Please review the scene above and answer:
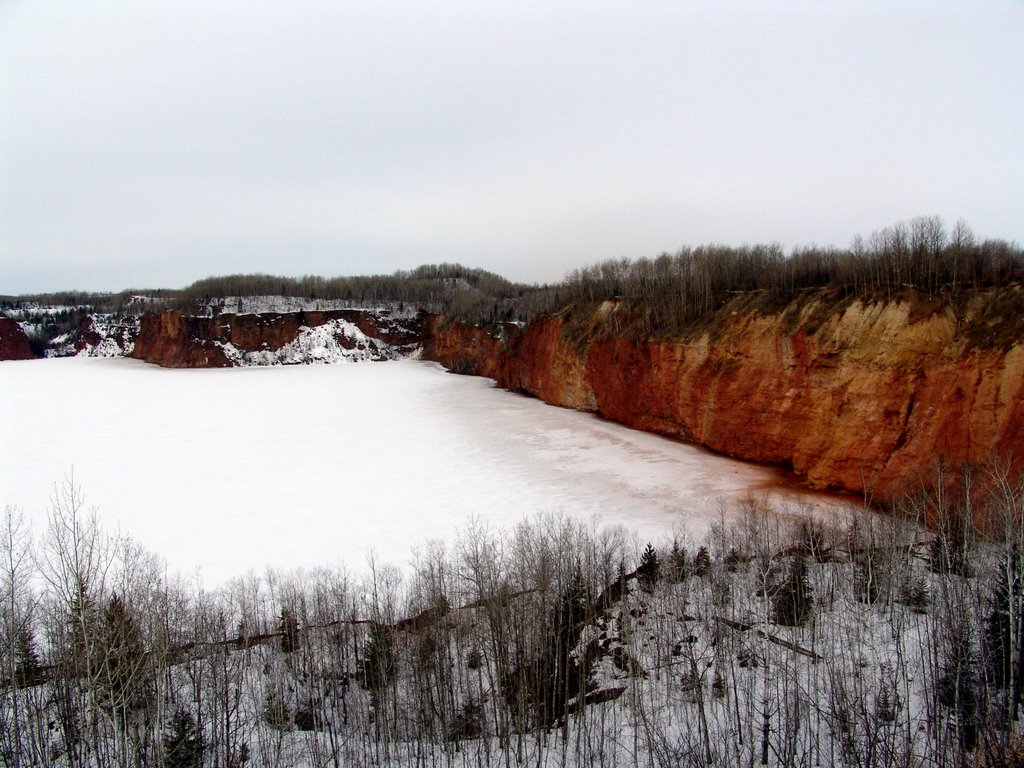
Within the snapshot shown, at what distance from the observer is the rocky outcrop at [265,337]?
8706 cm

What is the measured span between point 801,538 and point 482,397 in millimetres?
37669

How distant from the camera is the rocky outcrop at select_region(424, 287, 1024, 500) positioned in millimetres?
19750

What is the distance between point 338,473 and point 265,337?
72.1 m

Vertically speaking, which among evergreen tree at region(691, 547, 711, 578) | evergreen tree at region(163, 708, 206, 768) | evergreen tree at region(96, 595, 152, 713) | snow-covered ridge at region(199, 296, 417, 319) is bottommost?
evergreen tree at region(163, 708, 206, 768)

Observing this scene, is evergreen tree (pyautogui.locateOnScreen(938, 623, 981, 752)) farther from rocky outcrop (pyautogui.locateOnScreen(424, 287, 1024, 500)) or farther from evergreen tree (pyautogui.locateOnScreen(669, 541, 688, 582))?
rocky outcrop (pyautogui.locateOnScreen(424, 287, 1024, 500))

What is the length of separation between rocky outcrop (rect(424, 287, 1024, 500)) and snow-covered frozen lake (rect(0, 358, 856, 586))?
6.57 feet

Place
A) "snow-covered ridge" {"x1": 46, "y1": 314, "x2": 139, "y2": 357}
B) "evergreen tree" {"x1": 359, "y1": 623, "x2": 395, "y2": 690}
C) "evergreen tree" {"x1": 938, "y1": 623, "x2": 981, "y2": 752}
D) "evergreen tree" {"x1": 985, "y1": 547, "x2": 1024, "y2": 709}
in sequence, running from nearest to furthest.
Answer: "evergreen tree" {"x1": 938, "y1": 623, "x2": 981, "y2": 752} → "evergreen tree" {"x1": 985, "y1": 547, "x2": 1024, "y2": 709} → "evergreen tree" {"x1": 359, "y1": 623, "x2": 395, "y2": 690} → "snow-covered ridge" {"x1": 46, "y1": 314, "x2": 139, "y2": 357}

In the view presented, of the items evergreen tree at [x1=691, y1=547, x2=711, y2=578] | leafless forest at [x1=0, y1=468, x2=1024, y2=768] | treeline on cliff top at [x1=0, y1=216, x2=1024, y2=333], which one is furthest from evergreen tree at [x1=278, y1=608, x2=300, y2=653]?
treeline on cliff top at [x1=0, y1=216, x2=1024, y2=333]

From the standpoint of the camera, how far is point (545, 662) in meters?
11.9

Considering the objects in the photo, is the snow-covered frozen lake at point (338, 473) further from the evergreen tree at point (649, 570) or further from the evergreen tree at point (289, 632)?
the evergreen tree at point (289, 632)

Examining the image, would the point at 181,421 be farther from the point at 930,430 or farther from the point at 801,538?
the point at 930,430

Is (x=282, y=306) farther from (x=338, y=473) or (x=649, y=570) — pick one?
(x=649, y=570)

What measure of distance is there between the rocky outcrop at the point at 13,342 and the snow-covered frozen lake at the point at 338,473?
7205 centimetres

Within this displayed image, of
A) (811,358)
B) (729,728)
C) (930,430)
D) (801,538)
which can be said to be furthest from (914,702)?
(811,358)
